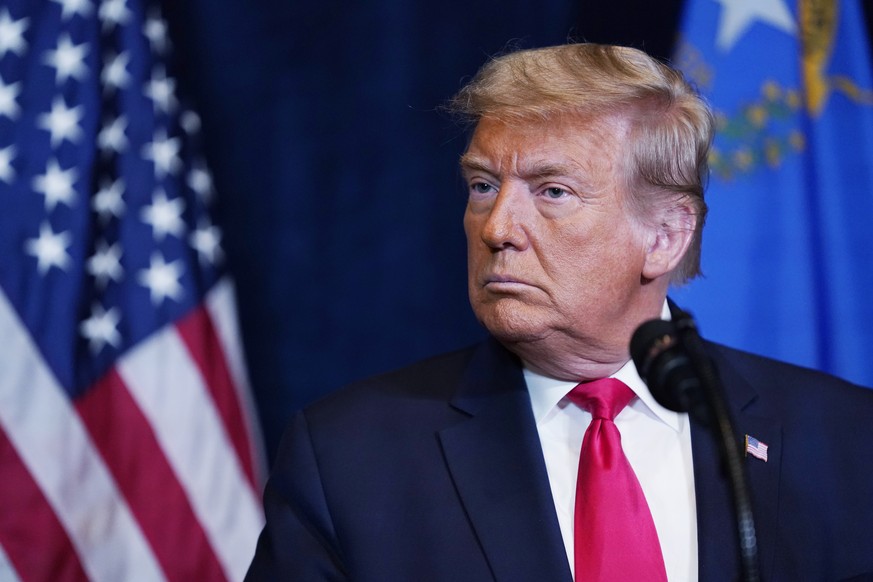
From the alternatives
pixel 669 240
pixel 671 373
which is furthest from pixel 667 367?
pixel 669 240

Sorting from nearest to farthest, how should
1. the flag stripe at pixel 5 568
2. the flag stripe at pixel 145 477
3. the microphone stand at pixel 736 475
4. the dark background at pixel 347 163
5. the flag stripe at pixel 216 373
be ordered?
1. the microphone stand at pixel 736 475
2. the flag stripe at pixel 5 568
3. the flag stripe at pixel 145 477
4. the flag stripe at pixel 216 373
5. the dark background at pixel 347 163

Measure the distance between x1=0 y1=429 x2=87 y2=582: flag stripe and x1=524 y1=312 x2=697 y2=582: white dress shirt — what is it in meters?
1.27

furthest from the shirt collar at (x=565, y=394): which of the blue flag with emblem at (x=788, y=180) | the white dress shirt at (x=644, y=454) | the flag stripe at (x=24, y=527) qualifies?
the flag stripe at (x=24, y=527)

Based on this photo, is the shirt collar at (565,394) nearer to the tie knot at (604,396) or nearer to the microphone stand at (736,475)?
the tie knot at (604,396)

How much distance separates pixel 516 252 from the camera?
2.04 meters

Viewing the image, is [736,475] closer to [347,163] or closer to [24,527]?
[24,527]

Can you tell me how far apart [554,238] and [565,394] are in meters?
0.31

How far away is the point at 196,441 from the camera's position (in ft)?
9.52

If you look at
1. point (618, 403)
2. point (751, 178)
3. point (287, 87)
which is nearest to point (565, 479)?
point (618, 403)

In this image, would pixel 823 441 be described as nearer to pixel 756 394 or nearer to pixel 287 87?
pixel 756 394

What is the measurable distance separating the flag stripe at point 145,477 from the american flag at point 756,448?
1455 millimetres

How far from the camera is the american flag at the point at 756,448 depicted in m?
2.10

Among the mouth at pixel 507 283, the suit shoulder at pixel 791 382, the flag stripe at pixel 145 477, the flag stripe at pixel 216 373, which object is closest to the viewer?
the mouth at pixel 507 283

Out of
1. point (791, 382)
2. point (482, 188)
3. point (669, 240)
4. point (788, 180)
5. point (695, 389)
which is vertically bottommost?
point (791, 382)
